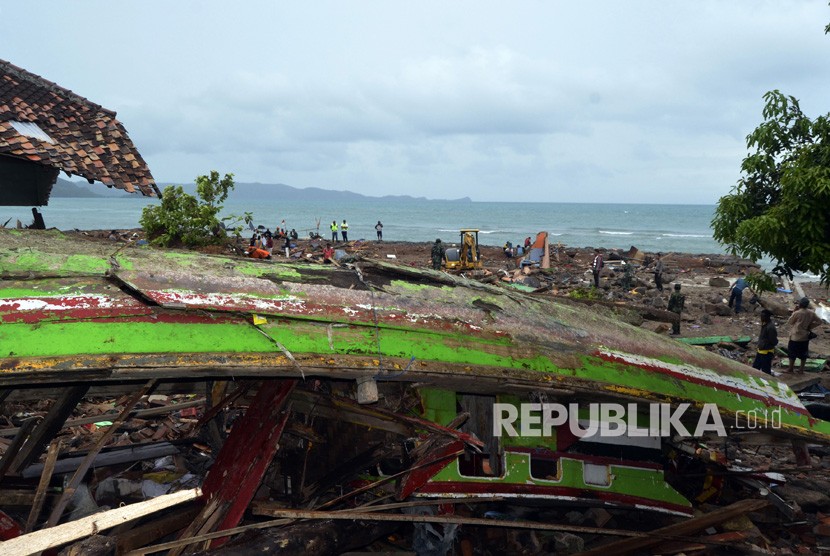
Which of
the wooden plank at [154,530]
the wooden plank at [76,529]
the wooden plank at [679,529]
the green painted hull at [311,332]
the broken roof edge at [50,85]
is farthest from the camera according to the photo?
the broken roof edge at [50,85]

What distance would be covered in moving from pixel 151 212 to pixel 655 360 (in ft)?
45.4

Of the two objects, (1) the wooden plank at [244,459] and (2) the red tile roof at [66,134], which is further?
(2) the red tile roof at [66,134]

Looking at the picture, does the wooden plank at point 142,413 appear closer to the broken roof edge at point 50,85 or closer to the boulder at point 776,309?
the broken roof edge at point 50,85

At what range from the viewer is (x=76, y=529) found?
3.48 meters

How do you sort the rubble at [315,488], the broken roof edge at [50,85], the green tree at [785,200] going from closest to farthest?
the rubble at [315,488], the green tree at [785,200], the broken roof edge at [50,85]

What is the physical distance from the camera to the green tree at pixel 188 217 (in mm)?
15281

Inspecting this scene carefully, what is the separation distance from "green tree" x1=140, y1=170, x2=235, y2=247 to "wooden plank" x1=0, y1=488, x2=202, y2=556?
12448mm

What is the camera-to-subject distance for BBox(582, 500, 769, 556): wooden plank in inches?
214

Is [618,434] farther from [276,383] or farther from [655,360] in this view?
[276,383]

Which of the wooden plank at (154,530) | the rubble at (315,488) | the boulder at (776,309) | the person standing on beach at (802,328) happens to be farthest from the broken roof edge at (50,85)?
the boulder at (776,309)

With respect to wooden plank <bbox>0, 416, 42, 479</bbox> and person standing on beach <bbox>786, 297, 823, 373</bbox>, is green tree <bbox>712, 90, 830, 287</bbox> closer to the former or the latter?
person standing on beach <bbox>786, 297, 823, 373</bbox>

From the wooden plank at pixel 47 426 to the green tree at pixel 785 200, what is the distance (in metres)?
9.76

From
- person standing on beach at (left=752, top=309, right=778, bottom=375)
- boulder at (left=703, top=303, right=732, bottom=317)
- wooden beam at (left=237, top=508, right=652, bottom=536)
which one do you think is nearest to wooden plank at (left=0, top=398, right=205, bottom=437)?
wooden beam at (left=237, top=508, right=652, bottom=536)

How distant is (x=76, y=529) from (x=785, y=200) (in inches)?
410
